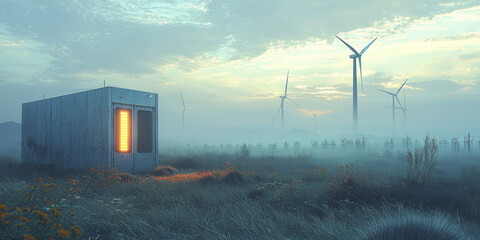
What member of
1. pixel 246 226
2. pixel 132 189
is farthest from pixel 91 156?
pixel 246 226

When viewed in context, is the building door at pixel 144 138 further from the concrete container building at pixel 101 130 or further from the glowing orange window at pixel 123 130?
the glowing orange window at pixel 123 130

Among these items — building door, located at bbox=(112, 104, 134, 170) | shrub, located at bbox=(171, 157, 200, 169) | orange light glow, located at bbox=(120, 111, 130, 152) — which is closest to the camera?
building door, located at bbox=(112, 104, 134, 170)

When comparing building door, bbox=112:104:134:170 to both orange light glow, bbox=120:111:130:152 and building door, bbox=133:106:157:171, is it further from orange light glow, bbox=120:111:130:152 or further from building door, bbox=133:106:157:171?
building door, bbox=133:106:157:171

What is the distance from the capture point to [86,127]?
563 inches

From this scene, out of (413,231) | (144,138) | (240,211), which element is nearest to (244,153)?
(144,138)

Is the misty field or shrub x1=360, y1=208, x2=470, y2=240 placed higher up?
shrub x1=360, y1=208, x2=470, y2=240

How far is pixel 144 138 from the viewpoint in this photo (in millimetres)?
15305

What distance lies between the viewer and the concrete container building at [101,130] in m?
13.5

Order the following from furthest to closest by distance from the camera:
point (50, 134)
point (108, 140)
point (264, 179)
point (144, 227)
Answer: point (50, 134), point (108, 140), point (264, 179), point (144, 227)

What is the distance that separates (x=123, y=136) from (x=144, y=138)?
1.26 metres

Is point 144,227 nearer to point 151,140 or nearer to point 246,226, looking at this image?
point 246,226

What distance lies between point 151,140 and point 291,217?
10926mm

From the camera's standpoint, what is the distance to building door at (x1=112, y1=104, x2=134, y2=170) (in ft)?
45.0

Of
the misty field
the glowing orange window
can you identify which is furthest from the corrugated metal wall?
the misty field
